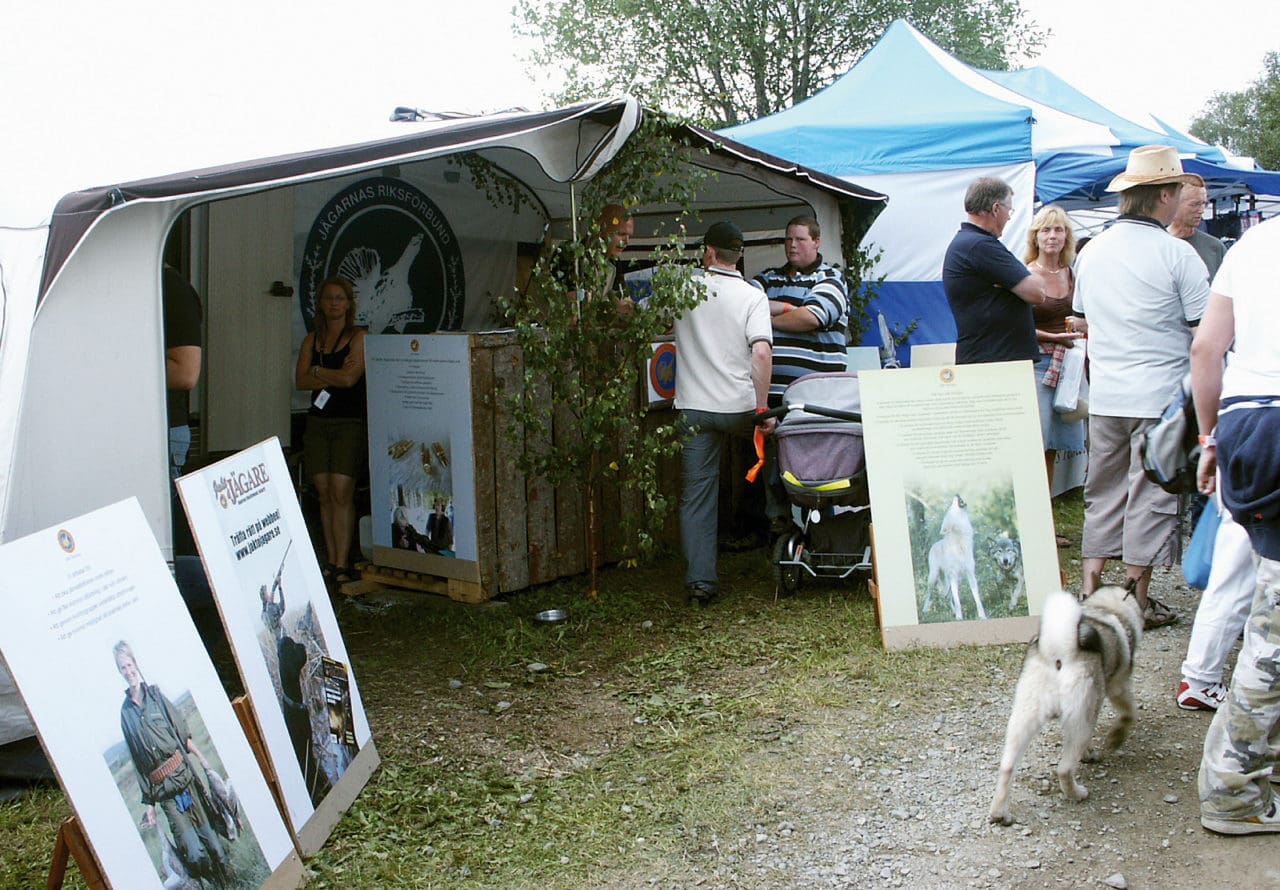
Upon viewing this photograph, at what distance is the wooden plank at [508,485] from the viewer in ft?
19.7

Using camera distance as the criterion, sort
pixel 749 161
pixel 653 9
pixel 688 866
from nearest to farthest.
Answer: pixel 688 866 < pixel 749 161 < pixel 653 9

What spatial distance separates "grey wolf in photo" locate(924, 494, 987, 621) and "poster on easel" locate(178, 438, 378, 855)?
103 inches

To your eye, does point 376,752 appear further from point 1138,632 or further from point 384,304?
point 384,304

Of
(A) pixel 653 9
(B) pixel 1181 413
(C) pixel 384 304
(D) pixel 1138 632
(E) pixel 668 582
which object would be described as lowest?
(E) pixel 668 582

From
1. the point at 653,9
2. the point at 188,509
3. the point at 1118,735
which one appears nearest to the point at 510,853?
the point at 188,509

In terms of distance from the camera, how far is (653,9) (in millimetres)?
29344

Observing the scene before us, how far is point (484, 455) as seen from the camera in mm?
5957

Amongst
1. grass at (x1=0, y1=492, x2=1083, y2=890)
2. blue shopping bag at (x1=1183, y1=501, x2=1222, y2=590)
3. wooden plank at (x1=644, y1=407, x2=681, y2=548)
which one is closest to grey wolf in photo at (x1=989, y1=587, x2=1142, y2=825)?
blue shopping bag at (x1=1183, y1=501, x2=1222, y2=590)

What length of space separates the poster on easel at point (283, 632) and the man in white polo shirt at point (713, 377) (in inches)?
98.2

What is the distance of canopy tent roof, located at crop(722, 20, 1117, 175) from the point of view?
9.55m

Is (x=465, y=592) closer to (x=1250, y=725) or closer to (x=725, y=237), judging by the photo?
(x=725, y=237)

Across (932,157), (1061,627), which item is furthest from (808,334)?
(932,157)

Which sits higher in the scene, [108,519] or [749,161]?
[749,161]

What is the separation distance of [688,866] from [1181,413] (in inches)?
90.0
